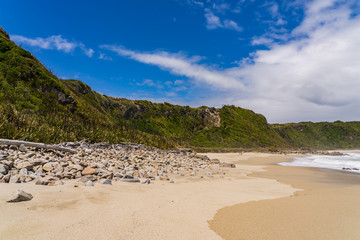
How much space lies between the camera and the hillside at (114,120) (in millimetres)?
12898

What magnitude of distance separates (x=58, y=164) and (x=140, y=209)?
3571 mm

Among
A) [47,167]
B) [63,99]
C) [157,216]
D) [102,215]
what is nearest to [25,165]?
[47,167]

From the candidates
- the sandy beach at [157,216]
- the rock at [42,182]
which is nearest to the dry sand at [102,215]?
the sandy beach at [157,216]

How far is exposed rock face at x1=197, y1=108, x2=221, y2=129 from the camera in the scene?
91812mm

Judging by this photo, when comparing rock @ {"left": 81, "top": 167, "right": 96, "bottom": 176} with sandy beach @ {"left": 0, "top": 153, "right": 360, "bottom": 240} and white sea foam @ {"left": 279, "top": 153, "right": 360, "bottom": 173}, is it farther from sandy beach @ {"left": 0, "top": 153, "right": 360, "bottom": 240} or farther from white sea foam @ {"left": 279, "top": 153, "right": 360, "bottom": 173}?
white sea foam @ {"left": 279, "top": 153, "right": 360, "bottom": 173}

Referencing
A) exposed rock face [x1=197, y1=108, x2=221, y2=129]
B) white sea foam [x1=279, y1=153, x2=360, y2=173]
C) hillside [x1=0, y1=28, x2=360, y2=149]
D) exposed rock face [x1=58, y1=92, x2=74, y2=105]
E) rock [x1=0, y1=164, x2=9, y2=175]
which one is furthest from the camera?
exposed rock face [x1=197, y1=108, x2=221, y2=129]

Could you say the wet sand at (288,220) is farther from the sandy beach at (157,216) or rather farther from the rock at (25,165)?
the rock at (25,165)

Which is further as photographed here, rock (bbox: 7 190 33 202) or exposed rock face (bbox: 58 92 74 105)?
exposed rock face (bbox: 58 92 74 105)

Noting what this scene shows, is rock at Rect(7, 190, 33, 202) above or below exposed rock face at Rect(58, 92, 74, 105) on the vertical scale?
below

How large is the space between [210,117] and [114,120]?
225 ft

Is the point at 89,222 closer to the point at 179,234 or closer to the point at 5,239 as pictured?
the point at 5,239

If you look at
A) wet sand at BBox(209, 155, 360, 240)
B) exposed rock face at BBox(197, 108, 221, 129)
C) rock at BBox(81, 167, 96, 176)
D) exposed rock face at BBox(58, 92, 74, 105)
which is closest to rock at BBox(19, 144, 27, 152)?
rock at BBox(81, 167, 96, 176)

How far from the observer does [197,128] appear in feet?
297

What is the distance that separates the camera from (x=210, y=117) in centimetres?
9506
